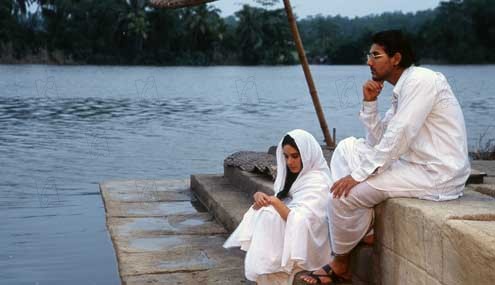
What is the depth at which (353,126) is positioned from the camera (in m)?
23.4

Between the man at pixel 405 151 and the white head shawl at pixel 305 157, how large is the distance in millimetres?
425

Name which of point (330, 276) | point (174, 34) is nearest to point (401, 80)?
point (330, 276)

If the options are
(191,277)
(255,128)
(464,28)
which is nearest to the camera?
(191,277)

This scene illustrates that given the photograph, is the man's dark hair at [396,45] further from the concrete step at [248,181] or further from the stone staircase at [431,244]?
the concrete step at [248,181]

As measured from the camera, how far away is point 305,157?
4.60m

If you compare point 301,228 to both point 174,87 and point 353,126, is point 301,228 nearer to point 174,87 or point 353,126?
point 353,126

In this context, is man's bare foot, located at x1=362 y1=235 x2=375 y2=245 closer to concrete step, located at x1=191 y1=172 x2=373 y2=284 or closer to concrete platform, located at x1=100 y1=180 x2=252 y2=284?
concrete platform, located at x1=100 y1=180 x2=252 y2=284

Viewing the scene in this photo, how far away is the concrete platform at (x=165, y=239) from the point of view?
520 centimetres

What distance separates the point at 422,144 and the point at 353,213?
1.52ft

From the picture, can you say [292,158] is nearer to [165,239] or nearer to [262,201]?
[262,201]

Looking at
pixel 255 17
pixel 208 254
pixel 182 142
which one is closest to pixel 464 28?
pixel 255 17

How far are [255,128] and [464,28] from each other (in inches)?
1817

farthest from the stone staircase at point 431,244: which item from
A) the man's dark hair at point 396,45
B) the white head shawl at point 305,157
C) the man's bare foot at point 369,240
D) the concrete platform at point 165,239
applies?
the concrete platform at point 165,239

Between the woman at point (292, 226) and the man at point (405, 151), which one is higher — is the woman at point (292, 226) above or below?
below
